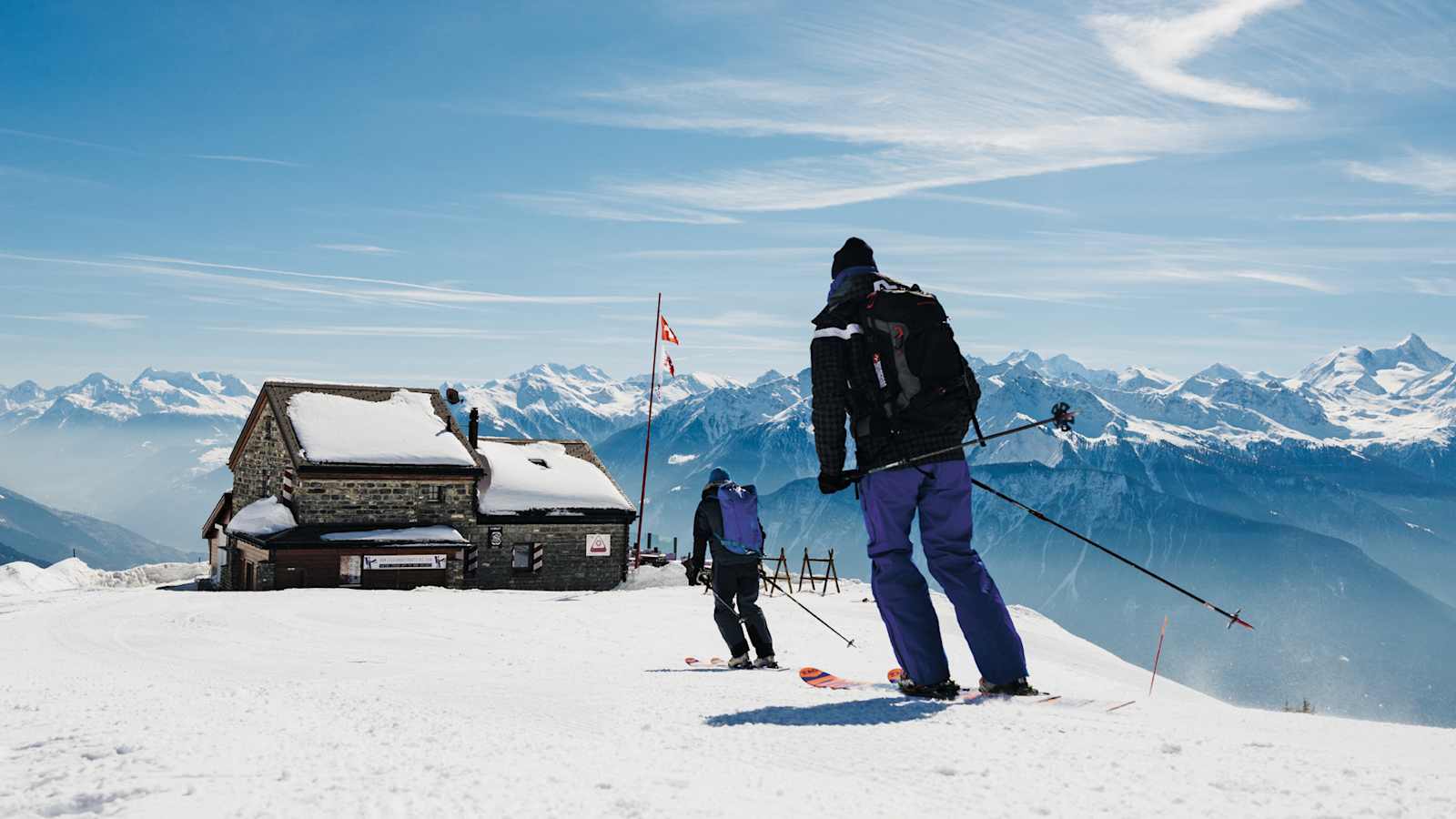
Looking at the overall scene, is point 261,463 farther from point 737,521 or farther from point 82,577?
point 737,521

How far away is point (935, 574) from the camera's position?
6.30 metres

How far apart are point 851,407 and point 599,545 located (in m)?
31.5

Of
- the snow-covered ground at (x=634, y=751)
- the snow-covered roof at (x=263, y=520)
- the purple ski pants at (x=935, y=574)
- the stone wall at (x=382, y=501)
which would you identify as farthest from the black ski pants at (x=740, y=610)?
the snow-covered roof at (x=263, y=520)

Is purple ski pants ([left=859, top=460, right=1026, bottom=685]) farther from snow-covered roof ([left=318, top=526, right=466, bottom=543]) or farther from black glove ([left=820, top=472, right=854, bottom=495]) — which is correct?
snow-covered roof ([left=318, top=526, right=466, bottom=543])

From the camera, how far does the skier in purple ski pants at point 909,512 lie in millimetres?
6277

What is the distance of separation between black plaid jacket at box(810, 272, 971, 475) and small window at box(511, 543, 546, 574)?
30.9 metres

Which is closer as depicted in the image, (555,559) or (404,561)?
(404,561)

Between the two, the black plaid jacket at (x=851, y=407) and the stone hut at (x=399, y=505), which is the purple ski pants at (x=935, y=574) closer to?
the black plaid jacket at (x=851, y=407)

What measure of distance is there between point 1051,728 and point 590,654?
6633mm

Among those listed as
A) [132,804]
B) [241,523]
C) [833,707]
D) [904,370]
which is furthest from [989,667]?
[241,523]

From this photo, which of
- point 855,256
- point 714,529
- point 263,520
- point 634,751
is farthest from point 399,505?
point 634,751

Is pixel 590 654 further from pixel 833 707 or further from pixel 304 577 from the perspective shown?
pixel 304 577

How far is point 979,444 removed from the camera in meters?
6.49

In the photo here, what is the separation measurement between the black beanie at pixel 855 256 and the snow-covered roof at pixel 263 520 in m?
29.1
